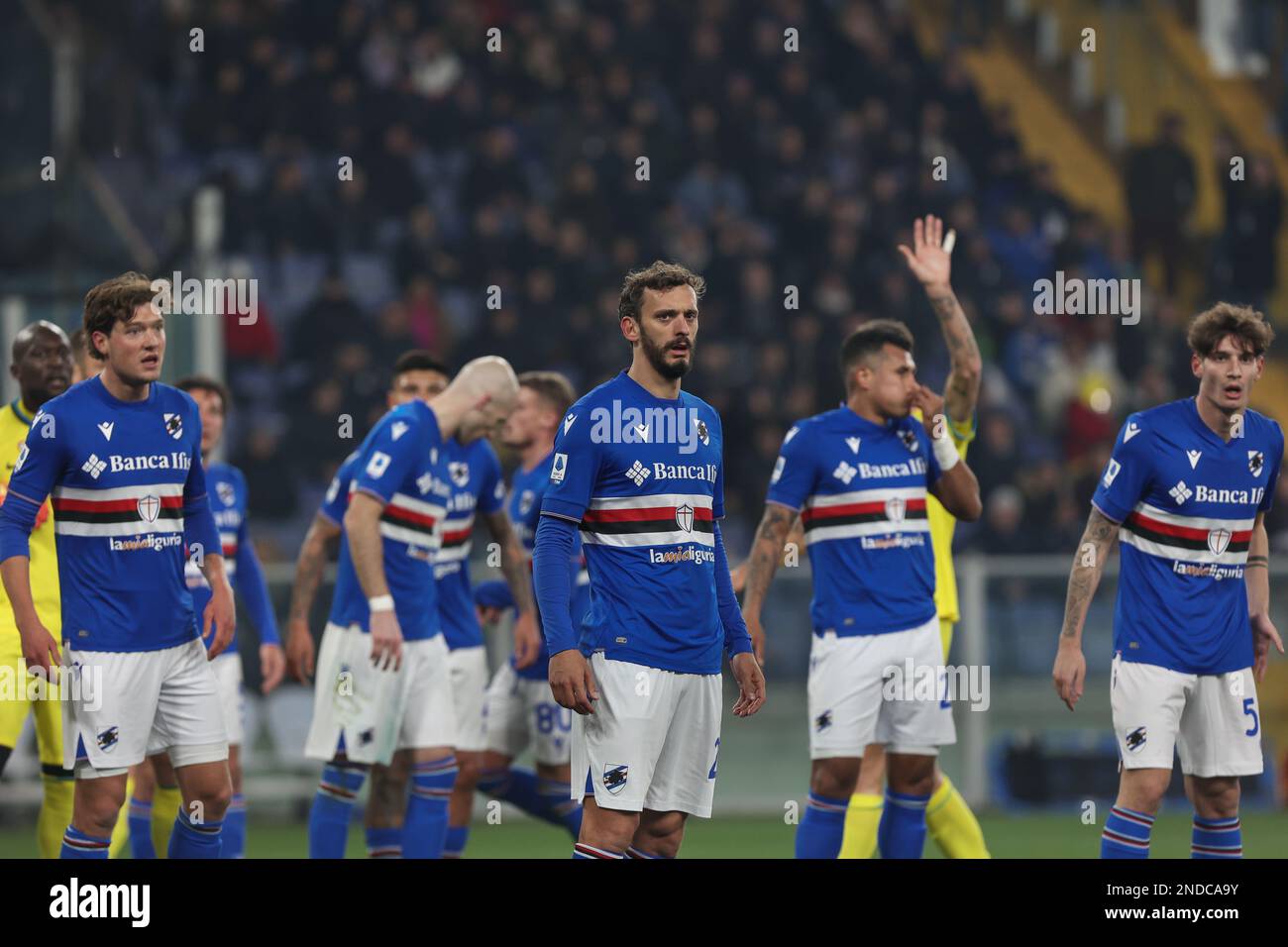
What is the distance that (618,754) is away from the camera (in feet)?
19.5

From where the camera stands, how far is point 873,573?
7605 mm

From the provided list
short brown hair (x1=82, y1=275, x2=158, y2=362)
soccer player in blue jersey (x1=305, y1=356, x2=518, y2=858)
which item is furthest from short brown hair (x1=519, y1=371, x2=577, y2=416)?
short brown hair (x1=82, y1=275, x2=158, y2=362)

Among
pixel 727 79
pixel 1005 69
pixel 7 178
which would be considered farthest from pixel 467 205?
pixel 1005 69

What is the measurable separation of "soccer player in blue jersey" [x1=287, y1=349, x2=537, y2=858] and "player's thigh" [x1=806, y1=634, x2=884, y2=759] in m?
1.51

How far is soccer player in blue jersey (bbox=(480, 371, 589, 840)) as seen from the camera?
28.6 feet

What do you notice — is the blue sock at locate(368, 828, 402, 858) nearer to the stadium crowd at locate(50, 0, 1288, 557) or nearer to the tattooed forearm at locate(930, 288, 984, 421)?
the tattooed forearm at locate(930, 288, 984, 421)

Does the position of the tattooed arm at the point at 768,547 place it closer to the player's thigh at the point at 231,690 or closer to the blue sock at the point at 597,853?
the blue sock at the point at 597,853

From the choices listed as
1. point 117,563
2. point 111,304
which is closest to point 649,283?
point 111,304

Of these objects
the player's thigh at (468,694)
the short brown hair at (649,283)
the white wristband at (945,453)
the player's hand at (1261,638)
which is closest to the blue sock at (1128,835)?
the player's hand at (1261,638)

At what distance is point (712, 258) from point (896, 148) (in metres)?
2.89

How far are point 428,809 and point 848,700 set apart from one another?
1.85m

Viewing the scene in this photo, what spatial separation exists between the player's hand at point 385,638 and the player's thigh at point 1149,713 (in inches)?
109

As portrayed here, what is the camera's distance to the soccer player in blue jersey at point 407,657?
7.91 m
